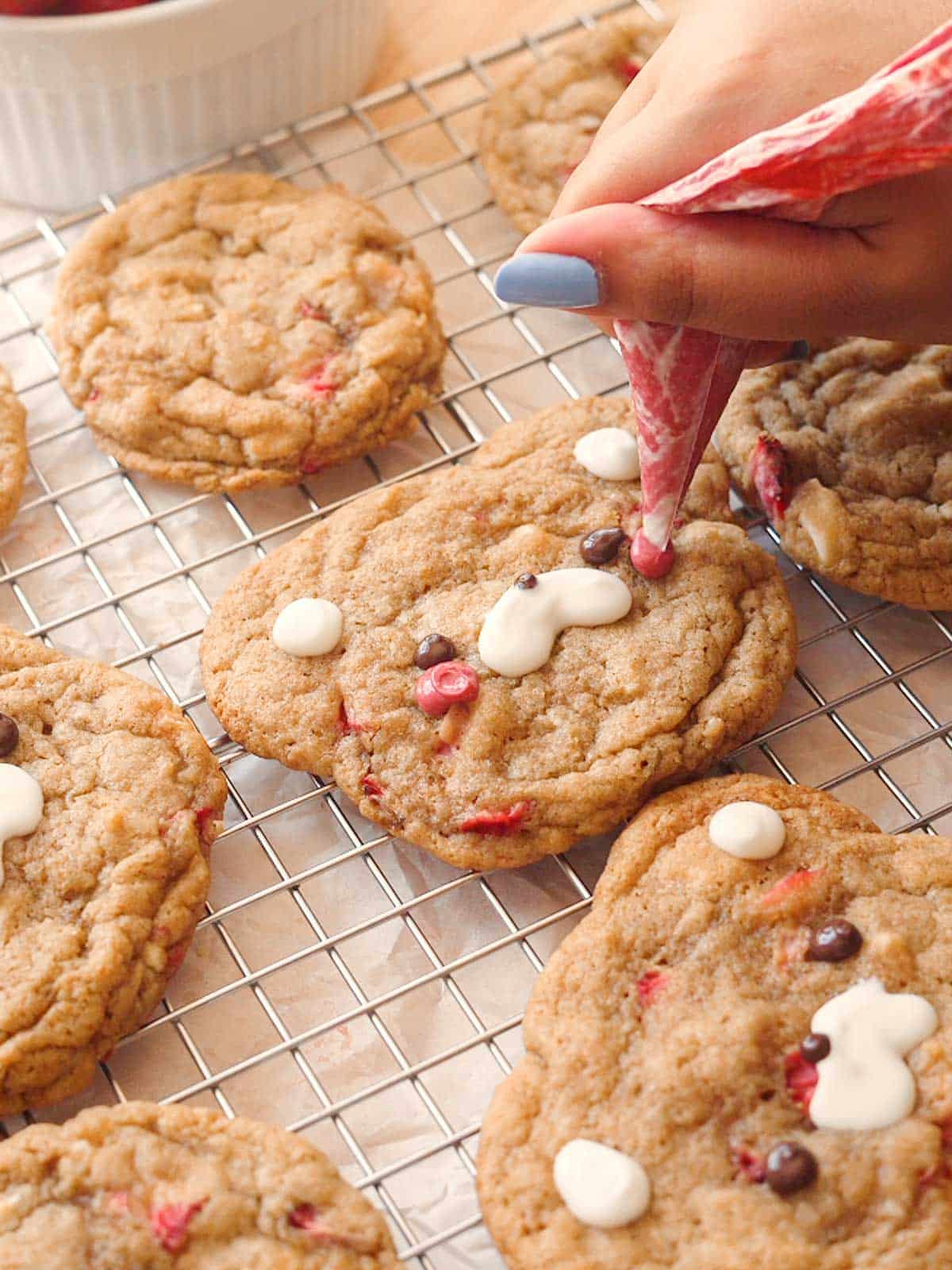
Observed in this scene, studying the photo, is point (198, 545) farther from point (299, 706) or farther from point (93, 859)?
point (93, 859)

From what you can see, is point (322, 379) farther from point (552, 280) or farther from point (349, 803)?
point (552, 280)

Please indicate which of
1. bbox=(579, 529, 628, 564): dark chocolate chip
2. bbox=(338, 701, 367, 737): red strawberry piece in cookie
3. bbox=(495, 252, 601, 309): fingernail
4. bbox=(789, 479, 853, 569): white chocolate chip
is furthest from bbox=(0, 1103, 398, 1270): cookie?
bbox=(789, 479, 853, 569): white chocolate chip

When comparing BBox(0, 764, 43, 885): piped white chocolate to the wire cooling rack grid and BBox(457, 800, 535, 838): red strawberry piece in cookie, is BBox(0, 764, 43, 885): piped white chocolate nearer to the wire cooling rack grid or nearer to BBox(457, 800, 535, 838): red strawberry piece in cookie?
the wire cooling rack grid

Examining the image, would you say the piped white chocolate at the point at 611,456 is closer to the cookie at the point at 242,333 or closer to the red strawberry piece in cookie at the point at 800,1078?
the cookie at the point at 242,333

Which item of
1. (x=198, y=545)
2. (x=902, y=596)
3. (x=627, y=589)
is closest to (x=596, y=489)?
(x=627, y=589)

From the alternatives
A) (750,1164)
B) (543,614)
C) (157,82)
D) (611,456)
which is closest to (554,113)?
(157,82)
